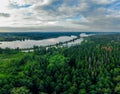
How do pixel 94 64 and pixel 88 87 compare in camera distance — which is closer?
pixel 88 87

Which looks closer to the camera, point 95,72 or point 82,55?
point 95,72

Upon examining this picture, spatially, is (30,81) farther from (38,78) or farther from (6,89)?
(6,89)

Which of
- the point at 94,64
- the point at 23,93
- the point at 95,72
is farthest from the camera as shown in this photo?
the point at 94,64

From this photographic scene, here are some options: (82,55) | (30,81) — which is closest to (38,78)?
(30,81)

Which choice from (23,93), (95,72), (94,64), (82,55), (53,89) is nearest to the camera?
(23,93)

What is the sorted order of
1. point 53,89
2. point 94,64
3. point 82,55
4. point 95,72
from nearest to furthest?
point 53,89
point 95,72
point 94,64
point 82,55

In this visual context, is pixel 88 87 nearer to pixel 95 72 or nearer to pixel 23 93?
pixel 95 72

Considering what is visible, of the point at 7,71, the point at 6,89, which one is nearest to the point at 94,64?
the point at 7,71

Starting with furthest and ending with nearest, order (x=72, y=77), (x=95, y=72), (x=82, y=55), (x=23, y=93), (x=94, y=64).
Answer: (x=82, y=55) → (x=94, y=64) → (x=95, y=72) → (x=72, y=77) → (x=23, y=93)
